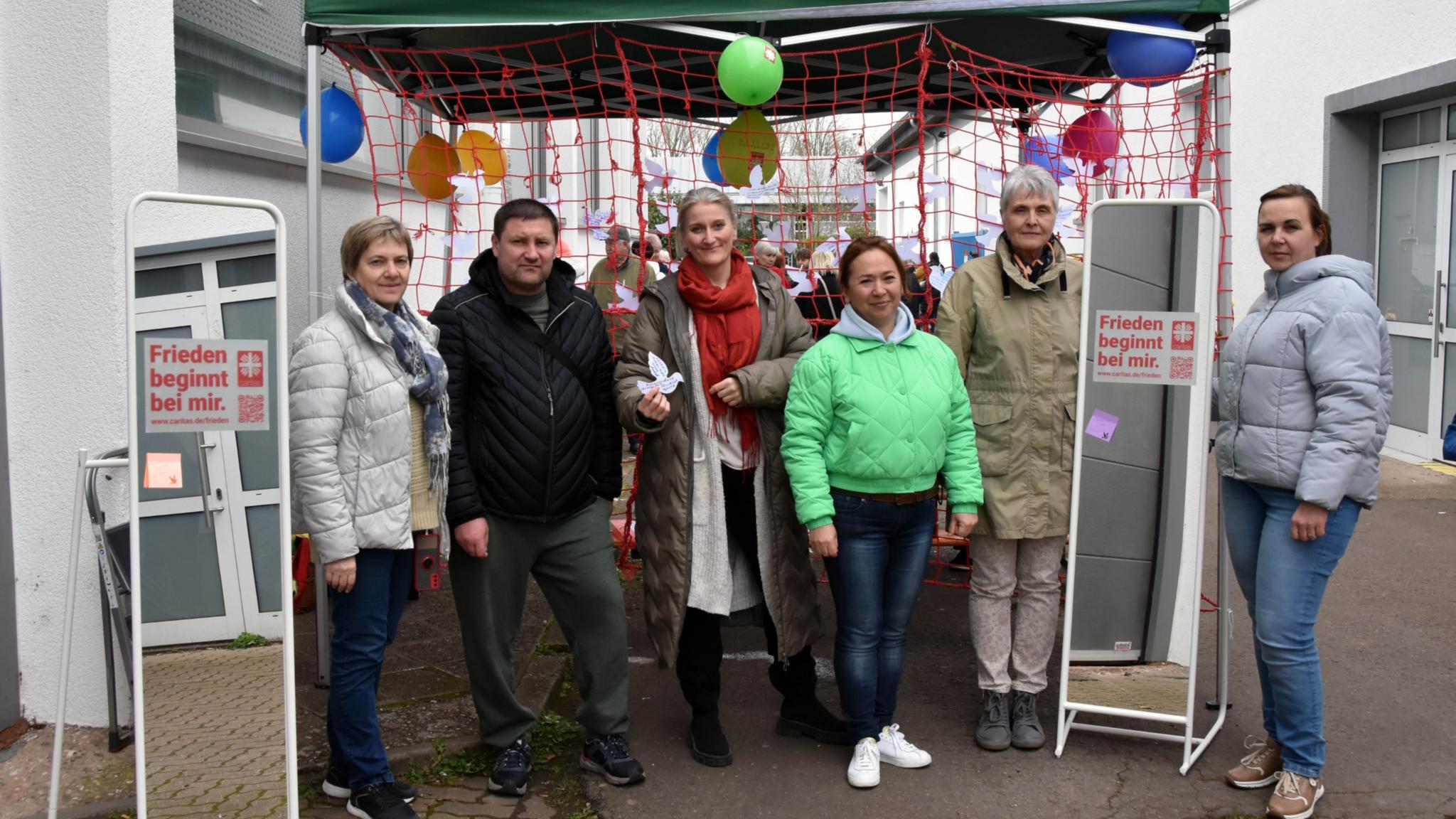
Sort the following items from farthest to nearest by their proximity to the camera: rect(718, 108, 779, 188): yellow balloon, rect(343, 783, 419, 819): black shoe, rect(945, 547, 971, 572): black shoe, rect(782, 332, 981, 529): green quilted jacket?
rect(945, 547, 971, 572): black shoe
rect(718, 108, 779, 188): yellow balloon
rect(782, 332, 981, 529): green quilted jacket
rect(343, 783, 419, 819): black shoe

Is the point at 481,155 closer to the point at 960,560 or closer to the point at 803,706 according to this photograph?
the point at 803,706

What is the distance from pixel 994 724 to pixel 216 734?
7.75 feet

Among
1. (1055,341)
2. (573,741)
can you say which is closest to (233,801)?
(573,741)

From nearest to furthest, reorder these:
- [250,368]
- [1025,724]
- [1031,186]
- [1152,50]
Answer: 1. [250,368]
2. [1031,186]
3. [1025,724]
4. [1152,50]

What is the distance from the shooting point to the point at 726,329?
341 centimetres

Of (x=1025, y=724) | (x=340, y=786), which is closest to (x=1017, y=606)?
(x=1025, y=724)

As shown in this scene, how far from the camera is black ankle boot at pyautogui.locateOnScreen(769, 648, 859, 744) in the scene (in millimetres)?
3730

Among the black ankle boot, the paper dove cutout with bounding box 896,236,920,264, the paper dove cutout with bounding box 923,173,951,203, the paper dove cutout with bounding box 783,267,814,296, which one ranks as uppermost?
the paper dove cutout with bounding box 923,173,951,203

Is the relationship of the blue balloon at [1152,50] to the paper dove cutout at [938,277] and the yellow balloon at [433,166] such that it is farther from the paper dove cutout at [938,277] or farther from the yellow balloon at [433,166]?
the yellow balloon at [433,166]

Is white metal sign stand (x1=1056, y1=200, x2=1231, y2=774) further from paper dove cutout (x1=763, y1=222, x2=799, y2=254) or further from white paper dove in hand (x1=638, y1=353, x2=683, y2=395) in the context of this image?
paper dove cutout (x1=763, y1=222, x2=799, y2=254)

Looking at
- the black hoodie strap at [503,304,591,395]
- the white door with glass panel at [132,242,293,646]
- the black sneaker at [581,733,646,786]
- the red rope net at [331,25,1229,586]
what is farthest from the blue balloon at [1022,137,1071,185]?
the white door with glass panel at [132,242,293,646]

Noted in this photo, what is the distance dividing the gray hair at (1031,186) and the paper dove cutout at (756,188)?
4.51 feet

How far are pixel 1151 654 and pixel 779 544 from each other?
4.69 ft

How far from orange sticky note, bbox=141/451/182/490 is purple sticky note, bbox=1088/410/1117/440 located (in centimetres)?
263
